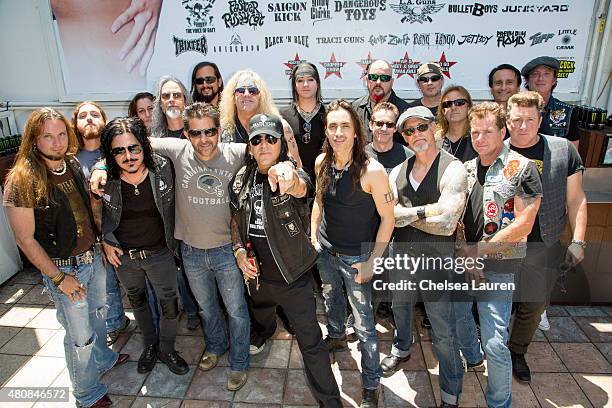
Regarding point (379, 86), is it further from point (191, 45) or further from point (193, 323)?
point (193, 323)

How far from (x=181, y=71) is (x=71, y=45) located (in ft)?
5.38

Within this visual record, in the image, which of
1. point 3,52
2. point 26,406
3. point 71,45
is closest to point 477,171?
point 26,406

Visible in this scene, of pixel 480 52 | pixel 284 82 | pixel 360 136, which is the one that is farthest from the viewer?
pixel 284 82

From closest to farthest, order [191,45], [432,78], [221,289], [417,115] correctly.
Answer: [417,115] < [221,289] < [432,78] < [191,45]

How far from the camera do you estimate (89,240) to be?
3059 mm

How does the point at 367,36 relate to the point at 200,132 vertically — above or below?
above

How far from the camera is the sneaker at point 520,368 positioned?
3430 millimetres

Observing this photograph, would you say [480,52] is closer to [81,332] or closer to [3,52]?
[81,332]

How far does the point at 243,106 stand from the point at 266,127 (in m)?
1.17

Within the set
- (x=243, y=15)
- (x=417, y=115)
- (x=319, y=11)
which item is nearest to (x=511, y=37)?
(x=319, y=11)

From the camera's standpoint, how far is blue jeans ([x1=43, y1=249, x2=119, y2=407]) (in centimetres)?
298

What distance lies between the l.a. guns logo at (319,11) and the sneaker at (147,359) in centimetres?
425

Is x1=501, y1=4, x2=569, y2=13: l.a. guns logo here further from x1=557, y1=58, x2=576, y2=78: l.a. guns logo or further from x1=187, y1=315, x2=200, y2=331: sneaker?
x1=187, y1=315, x2=200, y2=331: sneaker

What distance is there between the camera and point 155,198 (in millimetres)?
3104
